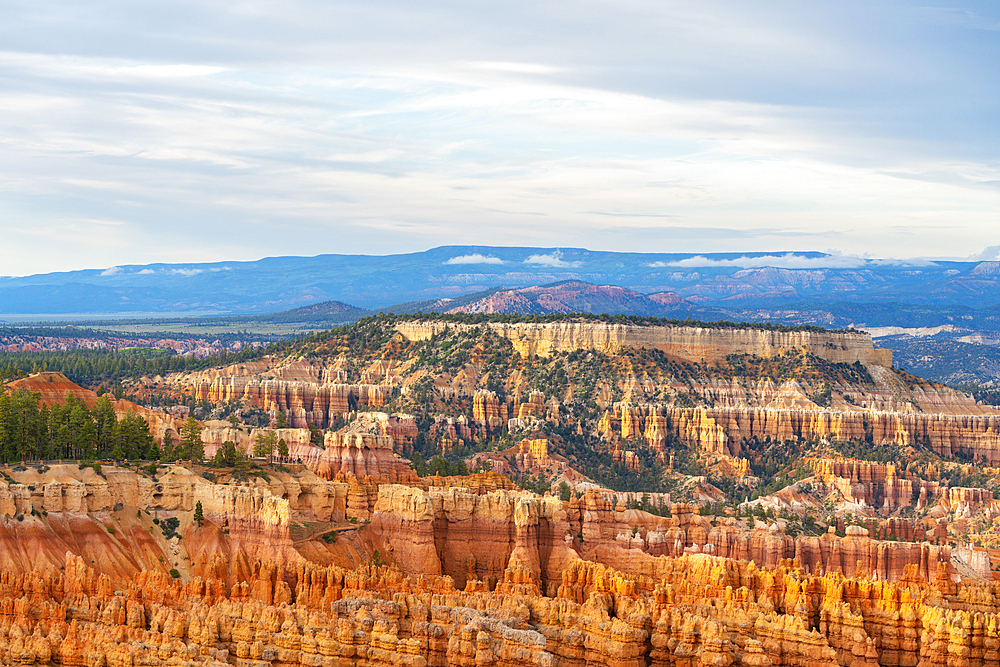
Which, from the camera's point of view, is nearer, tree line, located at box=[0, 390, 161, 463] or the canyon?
the canyon


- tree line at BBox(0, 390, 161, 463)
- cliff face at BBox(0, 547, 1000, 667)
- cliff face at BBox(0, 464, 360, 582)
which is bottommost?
cliff face at BBox(0, 547, 1000, 667)

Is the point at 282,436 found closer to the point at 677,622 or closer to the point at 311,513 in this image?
the point at 311,513

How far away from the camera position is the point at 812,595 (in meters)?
95.6

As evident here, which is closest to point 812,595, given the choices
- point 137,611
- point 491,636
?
point 491,636

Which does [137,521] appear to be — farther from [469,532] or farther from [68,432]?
[469,532]

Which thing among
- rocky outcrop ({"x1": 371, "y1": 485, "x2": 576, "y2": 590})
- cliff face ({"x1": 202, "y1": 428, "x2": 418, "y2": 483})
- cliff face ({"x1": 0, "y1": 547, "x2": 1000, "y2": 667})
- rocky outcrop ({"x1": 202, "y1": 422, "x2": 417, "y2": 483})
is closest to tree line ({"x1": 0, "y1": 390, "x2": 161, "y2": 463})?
cliff face ({"x1": 202, "y1": 428, "x2": 418, "y2": 483})

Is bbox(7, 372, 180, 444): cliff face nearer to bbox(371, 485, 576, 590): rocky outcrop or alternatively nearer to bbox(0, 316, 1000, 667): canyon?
bbox(0, 316, 1000, 667): canyon

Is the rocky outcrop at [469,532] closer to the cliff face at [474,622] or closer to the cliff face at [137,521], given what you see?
the cliff face at [137,521]

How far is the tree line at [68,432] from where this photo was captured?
Answer: 355ft

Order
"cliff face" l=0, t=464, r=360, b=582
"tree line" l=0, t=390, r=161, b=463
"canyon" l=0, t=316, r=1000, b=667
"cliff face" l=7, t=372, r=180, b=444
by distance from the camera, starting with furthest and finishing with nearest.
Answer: "cliff face" l=7, t=372, r=180, b=444
"tree line" l=0, t=390, r=161, b=463
"cliff face" l=0, t=464, r=360, b=582
"canyon" l=0, t=316, r=1000, b=667

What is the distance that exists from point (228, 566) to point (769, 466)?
4366 inches

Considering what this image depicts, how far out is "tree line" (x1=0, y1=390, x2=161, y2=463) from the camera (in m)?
108

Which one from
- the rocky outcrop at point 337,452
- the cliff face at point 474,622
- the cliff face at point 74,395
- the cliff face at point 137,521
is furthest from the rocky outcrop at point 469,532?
the cliff face at point 74,395

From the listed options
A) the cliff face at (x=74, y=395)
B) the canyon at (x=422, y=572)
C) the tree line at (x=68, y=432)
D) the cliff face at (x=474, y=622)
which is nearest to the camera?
the cliff face at (x=474, y=622)
